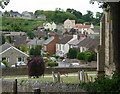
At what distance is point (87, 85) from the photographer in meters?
11.2

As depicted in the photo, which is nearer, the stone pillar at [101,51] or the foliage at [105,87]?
the foliage at [105,87]

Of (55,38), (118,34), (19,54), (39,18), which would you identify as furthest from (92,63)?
(39,18)

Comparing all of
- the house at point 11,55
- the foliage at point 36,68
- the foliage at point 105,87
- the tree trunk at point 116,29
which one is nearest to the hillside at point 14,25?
the house at point 11,55

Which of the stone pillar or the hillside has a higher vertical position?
the hillside

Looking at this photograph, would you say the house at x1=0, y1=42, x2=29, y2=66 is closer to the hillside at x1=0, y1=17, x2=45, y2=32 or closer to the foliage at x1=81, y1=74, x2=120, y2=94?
the foliage at x1=81, y1=74, x2=120, y2=94

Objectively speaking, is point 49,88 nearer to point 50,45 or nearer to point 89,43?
point 89,43

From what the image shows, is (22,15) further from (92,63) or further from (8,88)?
(8,88)

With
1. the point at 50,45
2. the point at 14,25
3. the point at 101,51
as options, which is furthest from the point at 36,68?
the point at 14,25

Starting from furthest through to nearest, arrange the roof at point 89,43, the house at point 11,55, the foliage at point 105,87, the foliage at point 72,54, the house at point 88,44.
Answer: the foliage at point 72,54 → the roof at point 89,43 → the house at point 88,44 → the house at point 11,55 → the foliage at point 105,87

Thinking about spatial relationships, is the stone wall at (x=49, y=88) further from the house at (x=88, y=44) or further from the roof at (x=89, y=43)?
the roof at (x=89, y=43)

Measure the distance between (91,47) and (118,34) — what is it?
46.1 metres

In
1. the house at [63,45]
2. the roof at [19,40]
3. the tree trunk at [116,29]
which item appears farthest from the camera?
the roof at [19,40]

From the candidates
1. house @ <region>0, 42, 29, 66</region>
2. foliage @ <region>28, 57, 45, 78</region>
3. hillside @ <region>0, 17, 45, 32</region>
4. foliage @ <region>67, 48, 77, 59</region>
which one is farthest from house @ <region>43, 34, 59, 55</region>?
foliage @ <region>28, 57, 45, 78</region>

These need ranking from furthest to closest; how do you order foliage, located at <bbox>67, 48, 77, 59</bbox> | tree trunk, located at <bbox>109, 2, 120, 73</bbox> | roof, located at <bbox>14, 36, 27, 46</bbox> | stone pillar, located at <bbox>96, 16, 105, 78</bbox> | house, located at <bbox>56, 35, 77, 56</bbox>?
roof, located at <bbox>14, 36, 27, 46</bbox>
house, located at <bbox>56, 35, 77, 56</bbox>
foliage, located at <bbox>67, 48, 77, 59</bbox>
stone pillar, located at <bbox>96, 16, 105, 78</bbox>
tree trunk, located at <bbox>109, 2, 120, 73</bbox>
